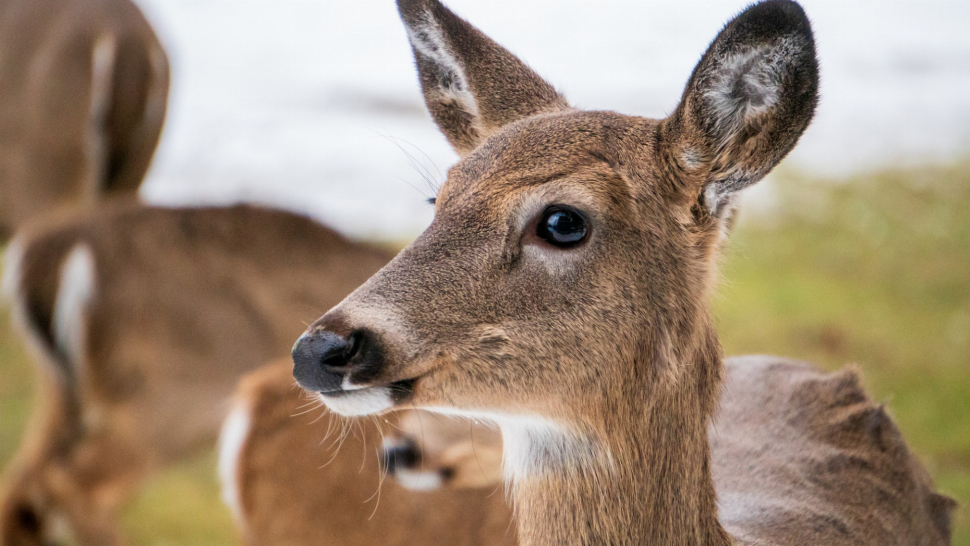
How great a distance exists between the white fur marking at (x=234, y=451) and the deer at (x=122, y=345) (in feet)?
2.76

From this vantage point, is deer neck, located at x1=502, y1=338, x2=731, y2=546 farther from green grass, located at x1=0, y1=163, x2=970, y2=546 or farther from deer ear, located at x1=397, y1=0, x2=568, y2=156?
green grass, located at x1=0, y1=163, x2=970, y2=546

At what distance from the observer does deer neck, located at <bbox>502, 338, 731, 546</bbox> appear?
1840mm

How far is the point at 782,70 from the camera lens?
1.71 meters

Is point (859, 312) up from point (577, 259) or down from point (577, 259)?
down

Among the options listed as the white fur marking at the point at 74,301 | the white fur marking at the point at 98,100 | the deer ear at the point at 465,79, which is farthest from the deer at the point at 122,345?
the deer ear at the point at 465,79

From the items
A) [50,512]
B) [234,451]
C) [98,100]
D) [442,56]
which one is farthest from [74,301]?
[442,56]

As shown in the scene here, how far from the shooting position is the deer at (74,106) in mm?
5484

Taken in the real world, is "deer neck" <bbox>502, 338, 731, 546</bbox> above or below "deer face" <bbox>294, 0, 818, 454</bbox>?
below

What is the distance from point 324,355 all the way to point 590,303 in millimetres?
492

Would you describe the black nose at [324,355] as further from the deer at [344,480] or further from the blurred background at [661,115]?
the blurred background at [661,115]

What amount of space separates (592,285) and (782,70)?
0.49 metres

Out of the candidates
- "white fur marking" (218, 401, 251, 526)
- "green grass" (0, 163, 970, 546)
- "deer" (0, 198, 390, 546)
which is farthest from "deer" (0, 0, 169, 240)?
"white fur marking" (218, 401, 251, 526)

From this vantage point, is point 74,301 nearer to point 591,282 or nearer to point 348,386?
point 348,386

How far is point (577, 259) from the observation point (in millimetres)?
1794
